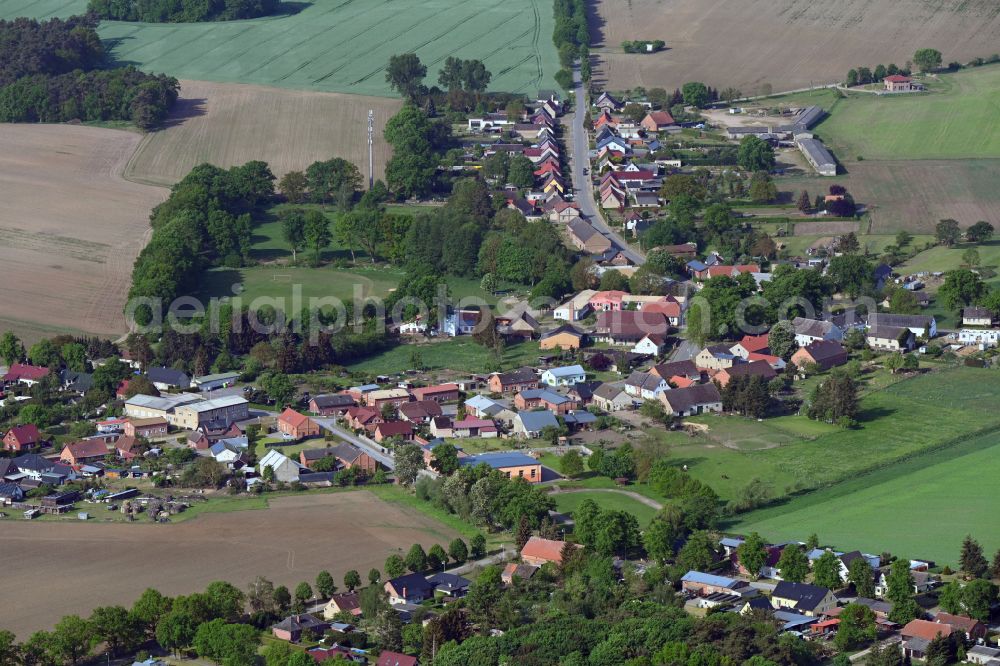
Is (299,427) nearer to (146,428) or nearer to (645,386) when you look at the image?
(146,428)

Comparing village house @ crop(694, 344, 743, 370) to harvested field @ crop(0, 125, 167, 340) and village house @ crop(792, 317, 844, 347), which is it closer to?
village house @ crop(792, 317, 844, 347)

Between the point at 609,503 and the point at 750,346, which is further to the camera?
the point at 750,346

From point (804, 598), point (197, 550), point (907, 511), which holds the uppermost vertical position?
point (907, 511)

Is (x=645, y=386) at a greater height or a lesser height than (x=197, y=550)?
greater

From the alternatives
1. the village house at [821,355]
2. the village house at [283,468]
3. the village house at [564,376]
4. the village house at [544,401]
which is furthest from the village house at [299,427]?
the village house at [821,355]

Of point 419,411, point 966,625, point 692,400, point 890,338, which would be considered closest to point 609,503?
point 692,400

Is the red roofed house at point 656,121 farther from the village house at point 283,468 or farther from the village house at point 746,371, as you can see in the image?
the village house at point 283,468

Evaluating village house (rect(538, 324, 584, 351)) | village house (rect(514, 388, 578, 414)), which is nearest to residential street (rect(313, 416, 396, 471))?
village house (rect(514, 388, 578, 414))
